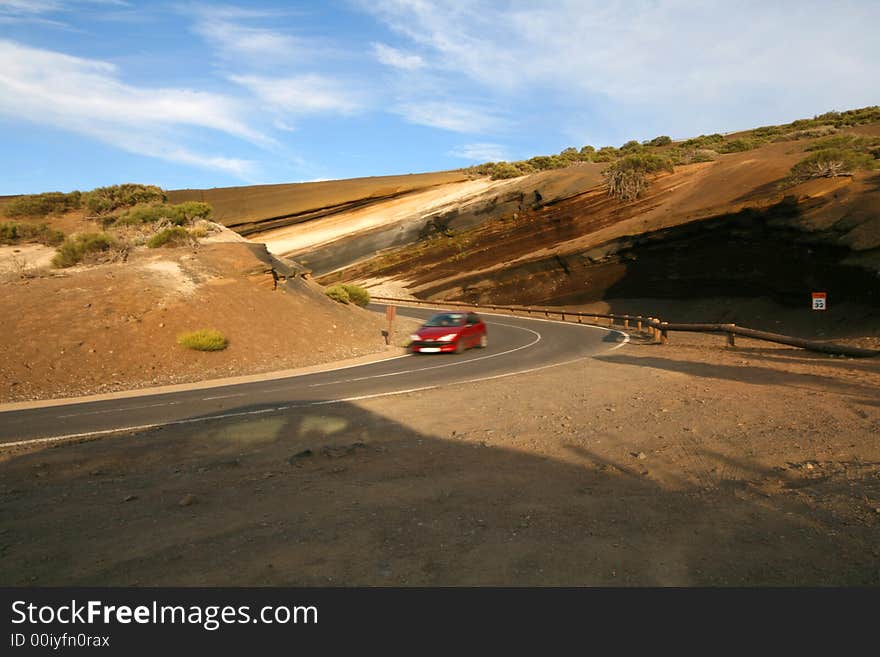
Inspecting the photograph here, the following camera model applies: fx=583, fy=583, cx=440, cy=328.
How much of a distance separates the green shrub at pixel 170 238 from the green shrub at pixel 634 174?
116 feet

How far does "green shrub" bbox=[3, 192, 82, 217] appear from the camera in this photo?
4061 cm

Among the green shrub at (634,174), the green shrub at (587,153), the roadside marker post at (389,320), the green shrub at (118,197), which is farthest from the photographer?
the green shrub at (587,153)

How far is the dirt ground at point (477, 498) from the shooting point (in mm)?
4281

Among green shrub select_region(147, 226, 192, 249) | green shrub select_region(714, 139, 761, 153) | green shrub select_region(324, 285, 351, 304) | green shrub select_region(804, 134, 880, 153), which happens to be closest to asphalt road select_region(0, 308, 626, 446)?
green shrub select_region(324, 285, 351, 304)

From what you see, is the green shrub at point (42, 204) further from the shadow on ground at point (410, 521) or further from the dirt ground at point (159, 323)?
the shadow on ground at point (410, 521)

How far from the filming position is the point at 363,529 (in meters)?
5.09

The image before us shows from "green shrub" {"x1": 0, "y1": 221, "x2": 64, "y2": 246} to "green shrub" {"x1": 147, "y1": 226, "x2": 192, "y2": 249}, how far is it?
23.8 feet

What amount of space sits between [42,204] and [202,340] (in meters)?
31.3

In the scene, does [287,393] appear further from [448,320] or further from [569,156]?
[569,156]

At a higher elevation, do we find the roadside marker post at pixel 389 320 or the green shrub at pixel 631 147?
the green shrub at pixel 631 147

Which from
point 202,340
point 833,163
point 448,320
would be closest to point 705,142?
point 833,163

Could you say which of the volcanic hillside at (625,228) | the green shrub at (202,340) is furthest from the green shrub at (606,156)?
the green shrub at (202,340)

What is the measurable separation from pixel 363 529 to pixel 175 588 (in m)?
1.58

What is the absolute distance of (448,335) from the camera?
21578 mm
